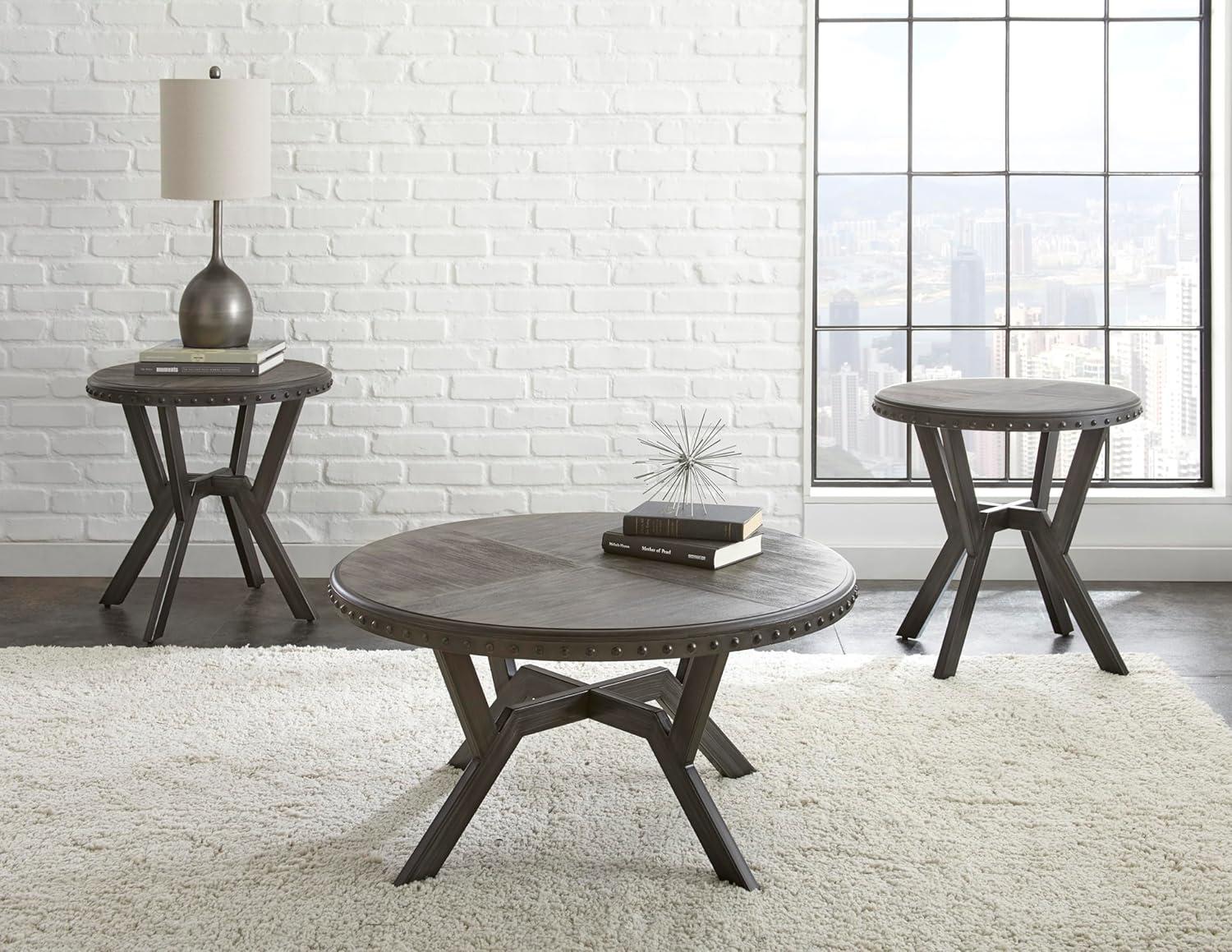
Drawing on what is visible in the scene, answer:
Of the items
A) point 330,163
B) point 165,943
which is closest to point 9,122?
point 330,163

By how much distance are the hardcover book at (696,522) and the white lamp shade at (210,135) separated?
5.60ft

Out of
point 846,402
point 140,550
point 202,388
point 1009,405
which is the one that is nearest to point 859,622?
point 1009,405

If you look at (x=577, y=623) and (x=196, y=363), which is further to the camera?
(x=196, y=363)

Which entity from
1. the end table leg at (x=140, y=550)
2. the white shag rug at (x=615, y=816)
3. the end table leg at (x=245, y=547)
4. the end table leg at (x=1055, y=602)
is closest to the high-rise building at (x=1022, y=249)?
the end table leg at (x=1055, y=602)

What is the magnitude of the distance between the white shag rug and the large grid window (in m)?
1.21

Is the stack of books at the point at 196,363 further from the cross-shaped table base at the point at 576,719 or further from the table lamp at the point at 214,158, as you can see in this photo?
the cross-shaped table base at the point at 576,719

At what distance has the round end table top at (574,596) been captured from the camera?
6.06ft

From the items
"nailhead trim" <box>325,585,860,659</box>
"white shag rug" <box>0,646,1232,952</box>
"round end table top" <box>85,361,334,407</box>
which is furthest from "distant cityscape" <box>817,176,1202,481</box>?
"nailhead trim" <box>325,585,860,659</box>

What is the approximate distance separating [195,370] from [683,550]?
174cm

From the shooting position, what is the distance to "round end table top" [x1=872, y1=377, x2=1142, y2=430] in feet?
9.62

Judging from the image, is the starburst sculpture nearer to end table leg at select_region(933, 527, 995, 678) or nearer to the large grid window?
the large grid window

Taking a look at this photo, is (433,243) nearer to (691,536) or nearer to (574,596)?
(691,536)

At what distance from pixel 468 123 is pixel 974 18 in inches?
61.7

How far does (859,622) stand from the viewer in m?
3.50
